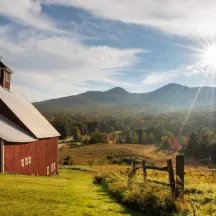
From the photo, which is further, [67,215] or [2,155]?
[2,155]

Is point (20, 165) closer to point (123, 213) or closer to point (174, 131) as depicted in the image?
point (123, 213)

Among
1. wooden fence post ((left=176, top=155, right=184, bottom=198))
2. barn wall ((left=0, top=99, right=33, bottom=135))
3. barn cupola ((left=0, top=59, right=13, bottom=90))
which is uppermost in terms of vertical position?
barn cupola ((left=0, top=59, right=13, bottom=90))

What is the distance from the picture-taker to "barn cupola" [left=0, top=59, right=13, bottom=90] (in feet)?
99.9

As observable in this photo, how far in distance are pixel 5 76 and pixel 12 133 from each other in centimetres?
995

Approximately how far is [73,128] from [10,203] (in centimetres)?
13316

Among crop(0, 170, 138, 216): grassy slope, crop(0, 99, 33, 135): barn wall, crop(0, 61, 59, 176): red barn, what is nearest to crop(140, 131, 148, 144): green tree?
crop(0, 61, 59, 176): red barn

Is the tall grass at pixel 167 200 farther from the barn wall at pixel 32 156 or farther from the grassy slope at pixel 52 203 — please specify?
the barn wall at pixel 32 156

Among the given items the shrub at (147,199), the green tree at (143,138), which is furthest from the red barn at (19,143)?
the green tree at (143,138)

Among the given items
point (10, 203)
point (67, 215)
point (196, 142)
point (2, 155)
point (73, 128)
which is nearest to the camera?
point (67, 215)

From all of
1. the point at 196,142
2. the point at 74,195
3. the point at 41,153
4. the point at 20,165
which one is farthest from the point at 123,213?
the point at 196,142

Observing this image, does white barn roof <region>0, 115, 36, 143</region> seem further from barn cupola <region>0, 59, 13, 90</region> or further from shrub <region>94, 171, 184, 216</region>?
shrub <region>94, 171, 184, 216</region>

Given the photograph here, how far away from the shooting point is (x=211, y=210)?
9461 mm

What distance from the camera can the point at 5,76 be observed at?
31062mm

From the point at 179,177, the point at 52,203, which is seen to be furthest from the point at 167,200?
the point at 52,203
